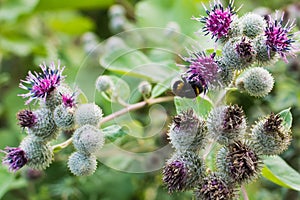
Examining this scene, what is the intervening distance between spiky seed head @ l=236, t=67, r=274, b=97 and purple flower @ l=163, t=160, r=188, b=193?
0.52 meters

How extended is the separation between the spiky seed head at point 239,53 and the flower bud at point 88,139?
0.64 meters

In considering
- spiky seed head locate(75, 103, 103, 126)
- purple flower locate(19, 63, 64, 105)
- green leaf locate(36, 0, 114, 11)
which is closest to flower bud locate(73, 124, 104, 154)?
spiky seed head locate(75, 103, 103, 126)

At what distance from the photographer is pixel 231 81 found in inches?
85.8

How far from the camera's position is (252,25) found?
2152mm

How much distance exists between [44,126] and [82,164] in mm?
246

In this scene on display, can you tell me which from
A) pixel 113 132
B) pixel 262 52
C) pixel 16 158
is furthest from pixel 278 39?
pixel 16 158

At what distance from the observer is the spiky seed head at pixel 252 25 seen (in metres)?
2.16

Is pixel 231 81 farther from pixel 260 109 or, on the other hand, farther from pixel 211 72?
pixel 260 109

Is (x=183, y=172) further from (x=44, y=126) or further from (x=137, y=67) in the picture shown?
(x=137, y=67)

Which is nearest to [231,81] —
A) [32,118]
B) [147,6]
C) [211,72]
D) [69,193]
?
[211,72]

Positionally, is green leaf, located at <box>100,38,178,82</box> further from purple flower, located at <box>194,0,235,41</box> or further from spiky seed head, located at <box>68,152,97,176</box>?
spiky seed head, located at <box>68,152,97,176</box>

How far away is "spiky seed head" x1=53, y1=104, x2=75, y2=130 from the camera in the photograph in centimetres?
220

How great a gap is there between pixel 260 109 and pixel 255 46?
1.49 metres

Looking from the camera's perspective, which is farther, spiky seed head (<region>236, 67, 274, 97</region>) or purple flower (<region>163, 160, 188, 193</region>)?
spiky seed head (<region>236, 67, 274, 97</region>)
